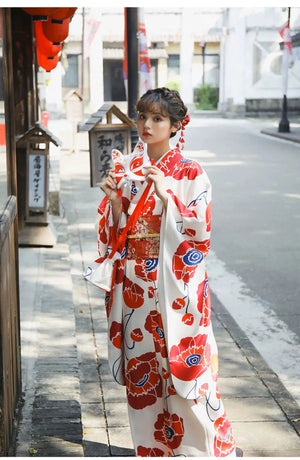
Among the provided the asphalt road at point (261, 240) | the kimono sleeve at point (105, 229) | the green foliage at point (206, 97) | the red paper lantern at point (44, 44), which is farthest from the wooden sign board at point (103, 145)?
the green foliage at point (206, 97)

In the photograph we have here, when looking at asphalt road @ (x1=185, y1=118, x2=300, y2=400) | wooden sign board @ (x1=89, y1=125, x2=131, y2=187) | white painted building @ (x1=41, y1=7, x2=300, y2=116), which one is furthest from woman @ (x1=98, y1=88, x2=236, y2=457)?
white painted building @ (x1=41, y1=7, x2=300, y2=116)

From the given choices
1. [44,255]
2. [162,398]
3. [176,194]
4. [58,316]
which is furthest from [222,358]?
[44,255]

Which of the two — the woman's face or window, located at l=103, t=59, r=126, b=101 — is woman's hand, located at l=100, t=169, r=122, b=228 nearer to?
the woman's face

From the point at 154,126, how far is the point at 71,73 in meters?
41.2

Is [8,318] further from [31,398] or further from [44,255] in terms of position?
[44,255]

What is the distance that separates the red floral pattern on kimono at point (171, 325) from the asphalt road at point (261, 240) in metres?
1.83

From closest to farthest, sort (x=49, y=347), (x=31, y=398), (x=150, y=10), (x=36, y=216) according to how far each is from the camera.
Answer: (x=31, y=398) → (x=49, y=347) → (x=36, y=216) → (x=150, y=10)

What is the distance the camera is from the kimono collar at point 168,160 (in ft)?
10.7

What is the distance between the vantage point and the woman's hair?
3.22m

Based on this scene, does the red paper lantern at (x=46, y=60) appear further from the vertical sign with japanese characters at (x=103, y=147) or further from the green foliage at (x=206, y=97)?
the green foliage at (x=206, y=97)

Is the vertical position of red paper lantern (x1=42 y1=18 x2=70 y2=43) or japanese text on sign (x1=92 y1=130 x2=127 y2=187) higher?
red paper lantern (x1=42 y1=18 x2=70 y2=43)

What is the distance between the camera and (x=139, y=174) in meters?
3.31

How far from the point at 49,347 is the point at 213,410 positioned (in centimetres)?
203

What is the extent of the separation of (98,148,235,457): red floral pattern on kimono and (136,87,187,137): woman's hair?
192mm
